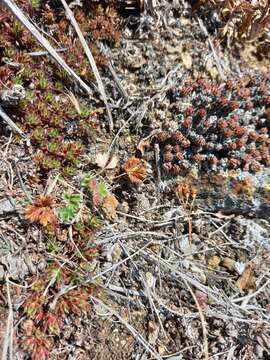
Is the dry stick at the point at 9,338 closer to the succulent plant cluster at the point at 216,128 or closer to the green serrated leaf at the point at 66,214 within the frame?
the green serrated leaf at the point at 66,214

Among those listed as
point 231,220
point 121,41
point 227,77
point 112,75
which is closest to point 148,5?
point 121,41

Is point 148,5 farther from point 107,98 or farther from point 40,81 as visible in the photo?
point 40,81

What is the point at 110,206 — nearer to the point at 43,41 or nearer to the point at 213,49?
the point at 43,41

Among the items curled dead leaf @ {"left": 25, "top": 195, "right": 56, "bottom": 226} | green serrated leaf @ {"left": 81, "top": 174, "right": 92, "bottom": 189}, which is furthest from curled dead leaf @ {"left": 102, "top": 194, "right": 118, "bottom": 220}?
curled dead leaf @ {"left": 25, "top": 195, "right": 56, "bottom": 226}

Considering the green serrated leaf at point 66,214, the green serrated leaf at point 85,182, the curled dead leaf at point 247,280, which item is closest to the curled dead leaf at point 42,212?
the green serrated leaf at point 66,214

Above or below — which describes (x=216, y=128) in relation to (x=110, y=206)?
above

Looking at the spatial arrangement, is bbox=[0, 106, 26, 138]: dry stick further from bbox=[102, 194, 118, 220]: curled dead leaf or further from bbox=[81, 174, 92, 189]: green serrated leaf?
bbox=[102, 194, 118, 220]: curled dead leaf

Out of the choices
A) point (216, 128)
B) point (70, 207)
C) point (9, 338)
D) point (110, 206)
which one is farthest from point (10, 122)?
point (216, 128)
